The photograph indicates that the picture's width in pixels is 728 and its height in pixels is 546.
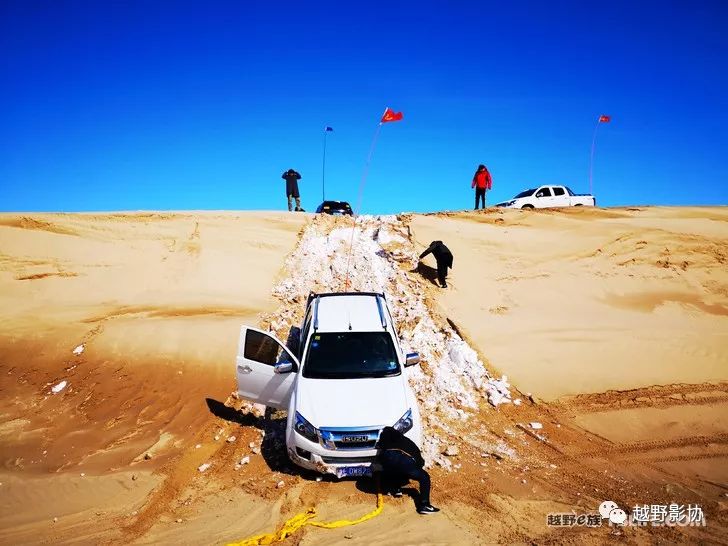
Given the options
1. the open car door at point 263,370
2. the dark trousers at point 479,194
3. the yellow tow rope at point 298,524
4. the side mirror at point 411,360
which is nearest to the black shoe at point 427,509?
the yellow tow rope at point 298,524

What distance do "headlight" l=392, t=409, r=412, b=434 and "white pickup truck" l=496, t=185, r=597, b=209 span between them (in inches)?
647

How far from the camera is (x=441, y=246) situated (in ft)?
41.4

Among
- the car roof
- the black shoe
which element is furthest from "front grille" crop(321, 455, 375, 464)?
the car roof

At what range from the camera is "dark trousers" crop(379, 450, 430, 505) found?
525 cm

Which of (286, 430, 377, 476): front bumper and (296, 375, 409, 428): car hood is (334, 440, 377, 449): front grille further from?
(296, 375, 409, 428): car hood

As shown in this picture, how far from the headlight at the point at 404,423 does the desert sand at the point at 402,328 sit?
0.93 m

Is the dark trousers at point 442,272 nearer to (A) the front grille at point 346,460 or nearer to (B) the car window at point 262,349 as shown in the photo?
(B) the car window at point 262,349

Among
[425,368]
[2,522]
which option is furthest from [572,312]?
[2,522]

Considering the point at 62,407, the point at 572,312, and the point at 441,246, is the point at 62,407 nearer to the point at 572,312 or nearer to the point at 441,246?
the point at 441,246

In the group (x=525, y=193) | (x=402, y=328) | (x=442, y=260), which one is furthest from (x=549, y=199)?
(x=402, y=328)

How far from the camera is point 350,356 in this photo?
6699 millimetres

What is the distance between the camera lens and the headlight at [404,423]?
569 centimetres

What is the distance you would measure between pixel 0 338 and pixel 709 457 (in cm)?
1575

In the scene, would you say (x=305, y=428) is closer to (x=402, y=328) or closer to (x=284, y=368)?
(x=284, y=368)
